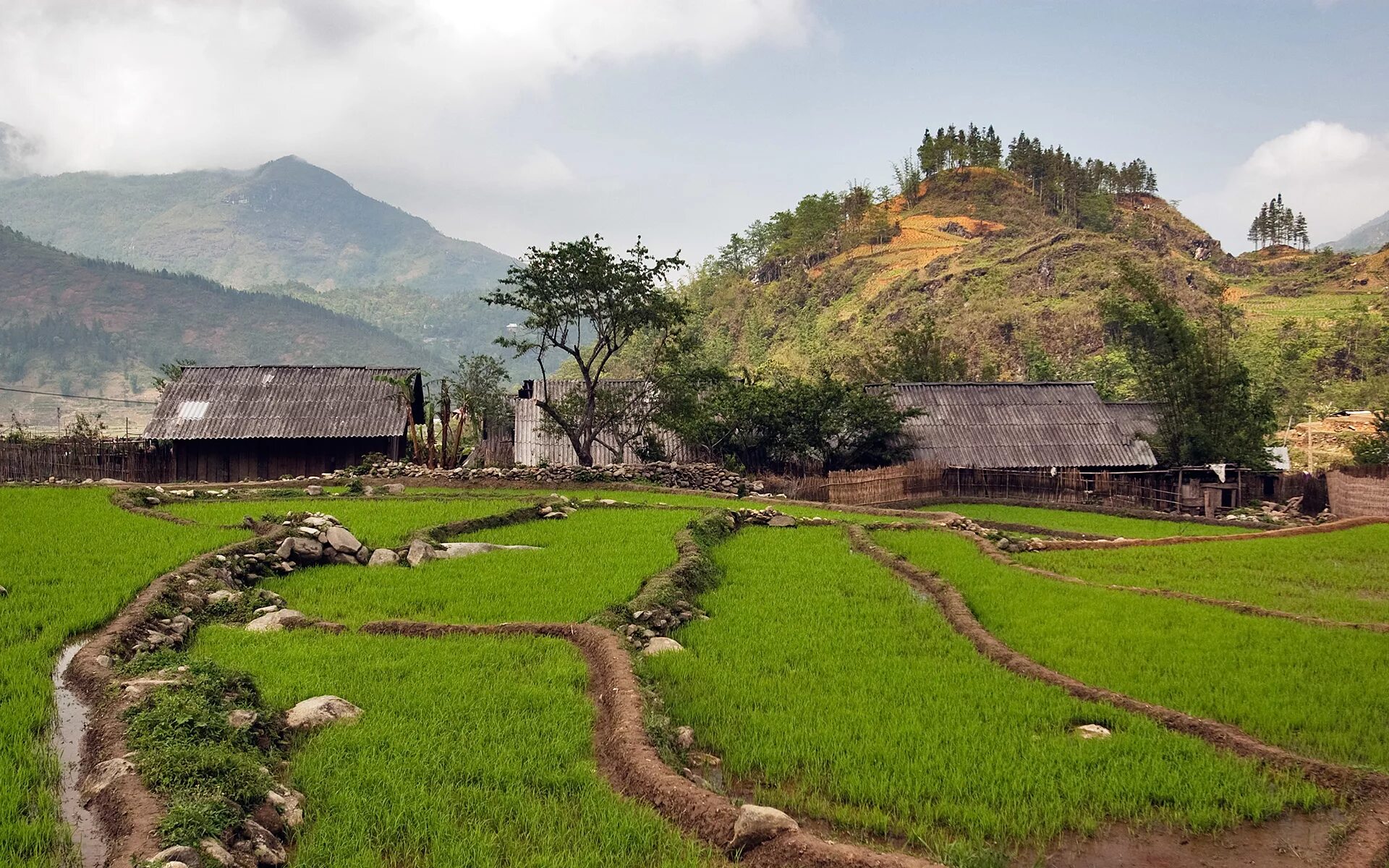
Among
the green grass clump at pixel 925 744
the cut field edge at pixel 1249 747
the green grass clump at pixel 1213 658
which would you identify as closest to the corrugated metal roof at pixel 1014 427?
the green grass clump at pixel 1213 658

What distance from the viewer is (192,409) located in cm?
2662

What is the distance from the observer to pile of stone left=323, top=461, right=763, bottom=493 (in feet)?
72.6

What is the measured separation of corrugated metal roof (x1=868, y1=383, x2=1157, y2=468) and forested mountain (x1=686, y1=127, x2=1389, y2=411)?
1017cm

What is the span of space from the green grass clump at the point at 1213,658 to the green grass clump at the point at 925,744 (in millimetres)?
815

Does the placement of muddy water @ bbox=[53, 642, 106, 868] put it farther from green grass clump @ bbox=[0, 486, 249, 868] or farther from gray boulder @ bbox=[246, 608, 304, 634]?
gray boulder @ bbox=[246, 608, 304, 634]

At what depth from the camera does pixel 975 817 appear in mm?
4875

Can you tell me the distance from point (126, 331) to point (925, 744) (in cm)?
13288

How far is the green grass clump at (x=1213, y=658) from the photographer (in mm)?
6422

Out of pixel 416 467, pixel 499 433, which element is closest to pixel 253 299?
pixel 499 433

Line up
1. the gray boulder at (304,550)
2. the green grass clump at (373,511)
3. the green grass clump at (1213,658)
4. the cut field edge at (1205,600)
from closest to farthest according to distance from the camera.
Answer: the green grass clump at (1213,658), the cut field edge at (1205,600), the gray boulder at (304,550), the green grass clump at (373,511)

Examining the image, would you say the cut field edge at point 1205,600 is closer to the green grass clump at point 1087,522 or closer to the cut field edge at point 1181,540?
the cut field edge at point 1181,540

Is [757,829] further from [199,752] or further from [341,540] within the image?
[341,540]

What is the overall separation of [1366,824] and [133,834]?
20.8 ft

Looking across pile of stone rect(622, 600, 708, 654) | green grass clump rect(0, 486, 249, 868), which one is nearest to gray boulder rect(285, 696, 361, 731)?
green grass clump rect(0, 486, 249, 868)
